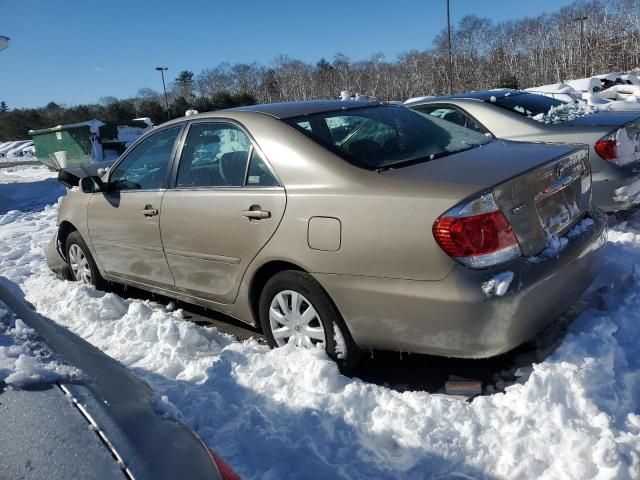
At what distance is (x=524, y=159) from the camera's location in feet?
9.45

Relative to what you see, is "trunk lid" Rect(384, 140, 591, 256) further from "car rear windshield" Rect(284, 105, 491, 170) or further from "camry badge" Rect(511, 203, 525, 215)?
"car rear windshield" Rect(284, 105, 491, 170)

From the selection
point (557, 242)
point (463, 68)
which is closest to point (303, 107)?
point (557, 242)

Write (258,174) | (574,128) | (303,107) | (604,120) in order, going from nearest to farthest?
1. (258,174)
2. (303,107)
3. (574,128)
4. (604,120)

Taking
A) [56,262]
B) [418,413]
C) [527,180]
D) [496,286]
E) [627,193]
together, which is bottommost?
[418,413]

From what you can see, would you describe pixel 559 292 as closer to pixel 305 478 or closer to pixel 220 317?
pixel 305 478

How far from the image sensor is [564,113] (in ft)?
18.2

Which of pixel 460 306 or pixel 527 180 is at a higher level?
pixel 527 180

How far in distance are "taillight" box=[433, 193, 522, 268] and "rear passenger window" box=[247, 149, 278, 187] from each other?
1090 millimetres

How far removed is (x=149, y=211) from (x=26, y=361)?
2497mm

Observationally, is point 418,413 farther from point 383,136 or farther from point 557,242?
point 383,136

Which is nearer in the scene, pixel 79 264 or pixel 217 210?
pixel 217 210

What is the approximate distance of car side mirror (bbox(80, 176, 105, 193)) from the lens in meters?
4.55

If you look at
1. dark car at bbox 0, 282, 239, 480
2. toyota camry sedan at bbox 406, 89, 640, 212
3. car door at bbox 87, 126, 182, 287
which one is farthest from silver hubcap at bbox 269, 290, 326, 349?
toyota camry sedan at bbox 406, 89, 640, 212

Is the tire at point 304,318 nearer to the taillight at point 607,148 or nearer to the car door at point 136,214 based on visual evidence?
the car door at point 136,214
